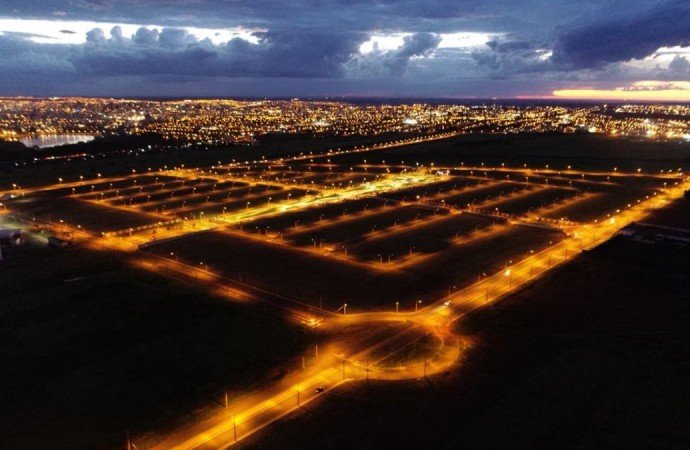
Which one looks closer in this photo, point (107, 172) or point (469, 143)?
point (107, 172)

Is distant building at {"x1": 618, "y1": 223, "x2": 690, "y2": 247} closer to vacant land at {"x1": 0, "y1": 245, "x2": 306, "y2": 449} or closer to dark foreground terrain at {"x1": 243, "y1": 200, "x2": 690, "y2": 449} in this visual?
dark foreground terrain at {"x1": 243, "y1": 200, "x2": 690, "y2": 449}

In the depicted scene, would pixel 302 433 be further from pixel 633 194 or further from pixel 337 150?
pixel 337 150

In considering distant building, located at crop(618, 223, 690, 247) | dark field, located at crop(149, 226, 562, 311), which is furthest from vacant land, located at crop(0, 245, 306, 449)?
distant building, located at crop(618, 223, 690, 247)

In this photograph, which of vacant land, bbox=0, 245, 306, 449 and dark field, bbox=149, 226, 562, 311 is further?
dark field, bbox=149, 226, 562, 311

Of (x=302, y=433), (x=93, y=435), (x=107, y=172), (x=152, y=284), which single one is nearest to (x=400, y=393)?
(x=302, y=433)

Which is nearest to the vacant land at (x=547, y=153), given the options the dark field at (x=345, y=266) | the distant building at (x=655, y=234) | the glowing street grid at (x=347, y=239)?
the glowing street grid at (x=347, y=239)

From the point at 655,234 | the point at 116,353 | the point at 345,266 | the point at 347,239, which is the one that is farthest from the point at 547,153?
the point at 116,353

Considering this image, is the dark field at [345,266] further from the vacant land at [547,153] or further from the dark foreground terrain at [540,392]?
the vacant land at [547,153]
